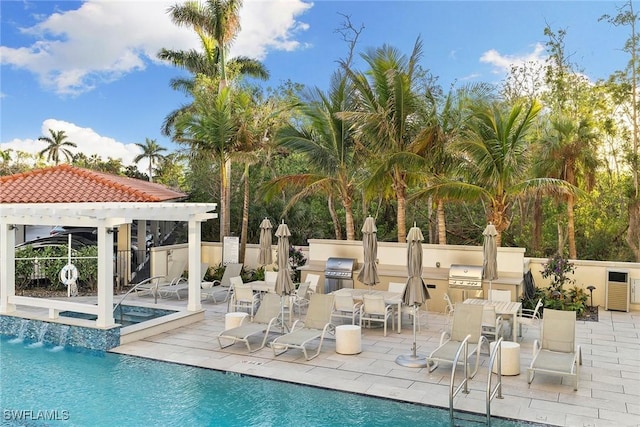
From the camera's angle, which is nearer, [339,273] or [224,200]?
[339,273]

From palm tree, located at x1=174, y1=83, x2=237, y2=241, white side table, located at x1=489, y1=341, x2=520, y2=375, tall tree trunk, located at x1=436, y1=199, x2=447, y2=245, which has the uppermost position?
palm tree, located at x1=174, y1=83, x2=237, y2=241

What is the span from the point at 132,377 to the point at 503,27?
1242 inches

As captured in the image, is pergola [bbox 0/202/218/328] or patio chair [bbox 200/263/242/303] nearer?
pergola [bbox 0/202/218/328]

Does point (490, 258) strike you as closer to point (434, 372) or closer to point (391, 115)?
point (434, 372)

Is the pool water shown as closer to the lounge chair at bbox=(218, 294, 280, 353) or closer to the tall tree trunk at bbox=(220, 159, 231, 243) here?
the lounge chair at bbox=(218, 294, 280, 353)

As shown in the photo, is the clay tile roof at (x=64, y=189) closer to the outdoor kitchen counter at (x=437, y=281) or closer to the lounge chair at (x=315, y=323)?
the outdoor kitchen counter at (x=437, y=281)

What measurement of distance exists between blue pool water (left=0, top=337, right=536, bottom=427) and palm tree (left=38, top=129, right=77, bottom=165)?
58.4 metres

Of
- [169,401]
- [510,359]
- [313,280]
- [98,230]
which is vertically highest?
[98,230]

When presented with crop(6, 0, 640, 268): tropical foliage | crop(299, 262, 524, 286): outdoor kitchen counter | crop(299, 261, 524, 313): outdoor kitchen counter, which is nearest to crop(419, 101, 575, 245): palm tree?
crop(6, 0, 640, 268): tropical foliage

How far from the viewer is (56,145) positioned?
201 feet

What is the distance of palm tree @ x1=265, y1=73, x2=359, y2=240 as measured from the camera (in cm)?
1784

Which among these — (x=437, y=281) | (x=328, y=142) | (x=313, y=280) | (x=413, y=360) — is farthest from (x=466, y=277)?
(x=328, y=142)

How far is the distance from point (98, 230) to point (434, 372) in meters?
7.60

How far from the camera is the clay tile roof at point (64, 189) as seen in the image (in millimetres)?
16250
